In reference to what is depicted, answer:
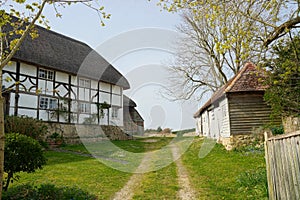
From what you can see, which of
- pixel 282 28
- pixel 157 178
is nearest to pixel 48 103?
pixel 157 178

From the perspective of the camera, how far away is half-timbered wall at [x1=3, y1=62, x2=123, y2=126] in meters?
16.1

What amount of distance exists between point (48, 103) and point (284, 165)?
56.7 feet

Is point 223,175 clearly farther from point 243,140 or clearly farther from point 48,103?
point 48,103

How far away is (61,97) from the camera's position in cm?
1888

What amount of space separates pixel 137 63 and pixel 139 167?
7.13 meters

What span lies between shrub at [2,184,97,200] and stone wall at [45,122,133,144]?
11.7m

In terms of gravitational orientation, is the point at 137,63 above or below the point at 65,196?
above

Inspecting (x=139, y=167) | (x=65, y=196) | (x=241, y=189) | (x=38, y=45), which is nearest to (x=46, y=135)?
(x=38, y=45)

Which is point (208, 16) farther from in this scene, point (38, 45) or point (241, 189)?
point (38, 45)

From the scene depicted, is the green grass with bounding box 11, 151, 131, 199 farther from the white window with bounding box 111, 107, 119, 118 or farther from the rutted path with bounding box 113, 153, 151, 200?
the white window with bounding box 111, 107, 119, 118

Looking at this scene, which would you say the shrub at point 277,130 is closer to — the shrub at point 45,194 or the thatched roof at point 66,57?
the shrub at point 45,194

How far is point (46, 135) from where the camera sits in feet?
54.0

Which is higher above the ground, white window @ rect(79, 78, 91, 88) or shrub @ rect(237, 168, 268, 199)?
white window @ rect(79, 78, 91, 88)

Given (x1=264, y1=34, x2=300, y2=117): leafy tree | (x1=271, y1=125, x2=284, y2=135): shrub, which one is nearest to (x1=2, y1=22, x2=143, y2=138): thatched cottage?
(x1=264, y1=34, x2=300, y2=117): leafy tree
